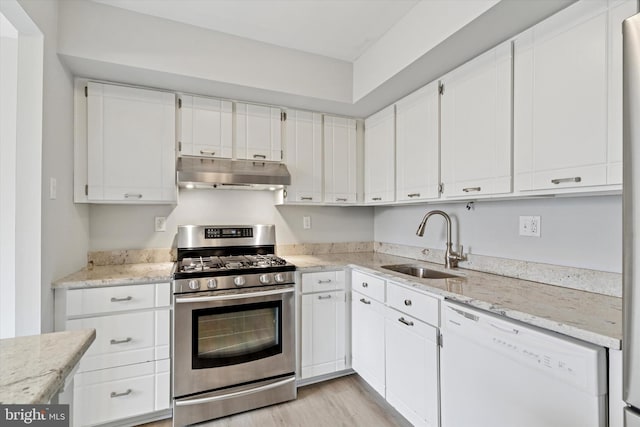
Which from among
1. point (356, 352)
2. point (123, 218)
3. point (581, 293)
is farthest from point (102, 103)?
point (581, 293)

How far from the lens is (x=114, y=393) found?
1811 millimetres

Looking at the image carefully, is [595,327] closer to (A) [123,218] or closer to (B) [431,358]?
(B) [431,358]

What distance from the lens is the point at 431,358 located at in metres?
1.63

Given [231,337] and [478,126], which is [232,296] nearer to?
[231,337]

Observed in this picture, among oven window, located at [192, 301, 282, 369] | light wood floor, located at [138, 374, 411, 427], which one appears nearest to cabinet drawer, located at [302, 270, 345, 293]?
oven window, located at [192, 301, 282, 369]

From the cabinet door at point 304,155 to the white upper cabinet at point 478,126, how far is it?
1.09 m

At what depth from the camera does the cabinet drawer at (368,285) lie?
6.73ft

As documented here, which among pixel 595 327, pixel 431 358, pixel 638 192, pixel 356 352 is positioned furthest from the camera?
pixel 356 352

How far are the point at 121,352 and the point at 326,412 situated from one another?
135 cm

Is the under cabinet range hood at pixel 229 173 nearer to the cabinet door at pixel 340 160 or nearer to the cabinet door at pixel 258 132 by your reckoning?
the cabinet door at pixel 258 132

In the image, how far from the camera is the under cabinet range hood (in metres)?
2.18

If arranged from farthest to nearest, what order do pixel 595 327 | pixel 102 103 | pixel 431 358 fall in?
pixel 102 103
pixel 431 358
pixel 595 327

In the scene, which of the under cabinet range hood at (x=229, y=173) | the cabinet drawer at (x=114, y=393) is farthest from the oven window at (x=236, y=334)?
the under cabinet range hood at (x=229, y=173)

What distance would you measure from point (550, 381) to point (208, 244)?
228 centimetres
